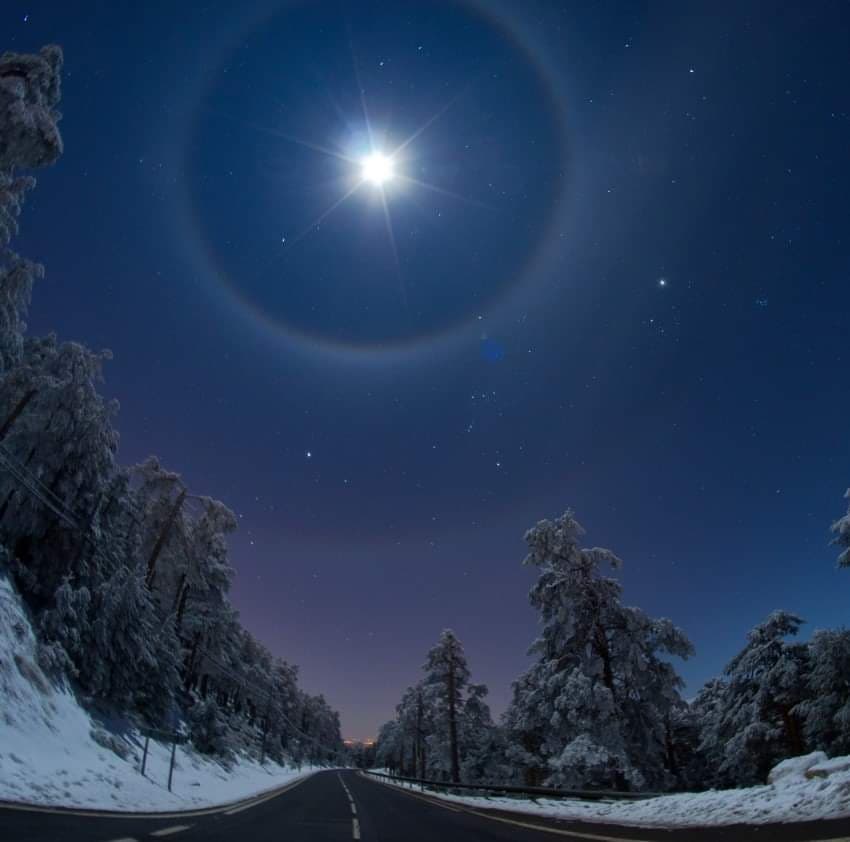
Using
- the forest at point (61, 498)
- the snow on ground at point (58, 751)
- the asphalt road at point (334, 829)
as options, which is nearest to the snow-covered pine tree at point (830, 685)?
the asphalt road at point (334, 829)

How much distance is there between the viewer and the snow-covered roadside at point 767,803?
7.71m

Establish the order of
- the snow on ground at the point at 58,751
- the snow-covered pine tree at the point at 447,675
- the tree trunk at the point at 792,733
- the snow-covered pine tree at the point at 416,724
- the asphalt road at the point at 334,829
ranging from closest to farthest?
the asphalt road at the point at 334,829, the snow on ground at the point at 58,751, the tree trunk at the point at 792,733, the snow-covered pine tree at the point at 447,675, the snow-covered pine tree at the point at 416,724

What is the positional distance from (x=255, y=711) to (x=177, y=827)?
74.6m

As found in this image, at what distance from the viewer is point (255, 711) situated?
2832 inches

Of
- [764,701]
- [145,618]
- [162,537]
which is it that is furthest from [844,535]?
[162,537]

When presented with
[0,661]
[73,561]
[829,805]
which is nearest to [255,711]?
[73,561]

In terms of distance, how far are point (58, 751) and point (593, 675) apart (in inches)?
774

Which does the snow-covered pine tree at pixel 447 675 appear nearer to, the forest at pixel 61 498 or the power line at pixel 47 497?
the forest at pixel 61 498

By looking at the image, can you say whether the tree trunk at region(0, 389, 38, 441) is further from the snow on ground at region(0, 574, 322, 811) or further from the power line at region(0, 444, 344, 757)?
the snow on ground at region(0, 574, 322, 811)

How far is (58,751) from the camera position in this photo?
1351 centimetres

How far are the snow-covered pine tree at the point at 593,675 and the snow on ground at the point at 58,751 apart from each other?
1383 centimetres

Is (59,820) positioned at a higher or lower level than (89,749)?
lower

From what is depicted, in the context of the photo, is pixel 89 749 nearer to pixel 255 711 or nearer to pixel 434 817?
pixel 434 817

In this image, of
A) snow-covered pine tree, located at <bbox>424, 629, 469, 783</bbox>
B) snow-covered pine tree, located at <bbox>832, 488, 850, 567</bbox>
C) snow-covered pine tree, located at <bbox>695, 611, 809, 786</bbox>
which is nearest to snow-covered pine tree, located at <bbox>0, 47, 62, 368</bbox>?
snow-covered pine tree, located at <bbox>832, 488, 850, 567</bbox>
